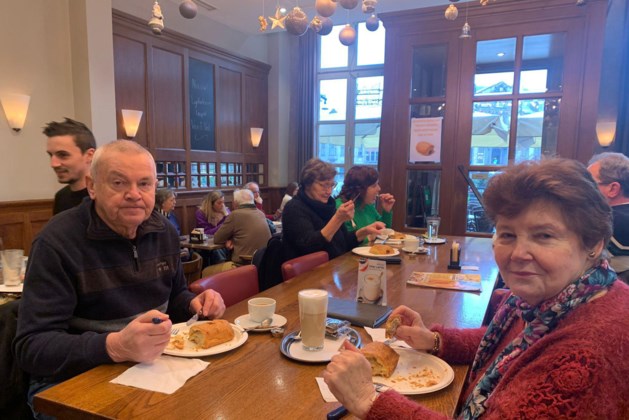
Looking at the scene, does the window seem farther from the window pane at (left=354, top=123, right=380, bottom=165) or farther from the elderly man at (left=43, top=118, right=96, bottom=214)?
the elderly man at (left=43, top=118, right=96, bottom=214)

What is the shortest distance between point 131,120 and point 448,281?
4286mm

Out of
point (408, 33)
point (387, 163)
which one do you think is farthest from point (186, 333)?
point (408, 33)

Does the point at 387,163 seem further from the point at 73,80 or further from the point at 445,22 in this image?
the point at 73,80

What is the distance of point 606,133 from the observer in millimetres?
4973

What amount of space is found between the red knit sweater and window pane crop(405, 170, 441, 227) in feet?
12.5

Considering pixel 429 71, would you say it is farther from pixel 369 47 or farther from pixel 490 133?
pixel 369 47

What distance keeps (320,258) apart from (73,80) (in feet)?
12.4

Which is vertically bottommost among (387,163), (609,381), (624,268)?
(624,268)

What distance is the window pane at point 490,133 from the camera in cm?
420

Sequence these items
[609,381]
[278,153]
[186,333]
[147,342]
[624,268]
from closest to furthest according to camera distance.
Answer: [609,381], [147,342], [186,333], [624,268], [278,153]

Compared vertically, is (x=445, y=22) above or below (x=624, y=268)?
above

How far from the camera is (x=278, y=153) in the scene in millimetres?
7629

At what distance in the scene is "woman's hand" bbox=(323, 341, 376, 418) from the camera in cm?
85

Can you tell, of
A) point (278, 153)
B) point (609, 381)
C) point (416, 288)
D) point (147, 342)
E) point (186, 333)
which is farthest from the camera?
point (278, 153)
